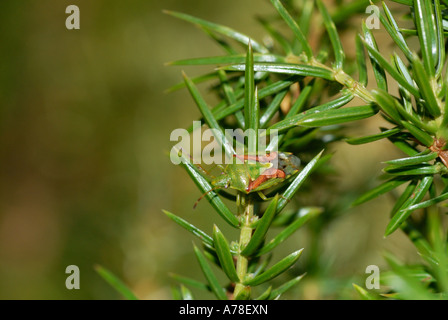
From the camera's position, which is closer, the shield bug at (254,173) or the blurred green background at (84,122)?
the shield bug at (254,173)

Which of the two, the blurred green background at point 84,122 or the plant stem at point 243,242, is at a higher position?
the blurred green background at point 84,122

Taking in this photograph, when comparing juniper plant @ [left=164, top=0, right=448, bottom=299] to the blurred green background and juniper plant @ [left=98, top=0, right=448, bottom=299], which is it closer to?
juniper plant @ [left=98, top=0, right=448, bottom=299]

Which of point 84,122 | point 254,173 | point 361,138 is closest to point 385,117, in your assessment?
point 361,138

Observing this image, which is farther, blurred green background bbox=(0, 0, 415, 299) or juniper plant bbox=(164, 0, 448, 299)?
blurred green background bbox=(0, 0, 415, 299)

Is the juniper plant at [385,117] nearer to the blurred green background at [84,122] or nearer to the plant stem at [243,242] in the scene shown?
the plant stem at [243,242]

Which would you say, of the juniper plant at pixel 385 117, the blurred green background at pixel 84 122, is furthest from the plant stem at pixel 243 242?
the blurred green background at pixel 84 122

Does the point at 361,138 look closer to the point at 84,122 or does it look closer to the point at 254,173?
the point at 254,173

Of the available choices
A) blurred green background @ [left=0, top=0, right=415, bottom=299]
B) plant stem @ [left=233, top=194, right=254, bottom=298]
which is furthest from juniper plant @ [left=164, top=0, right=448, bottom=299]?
blurred green background @ [left=0, top=0, right=415, bottom=299]

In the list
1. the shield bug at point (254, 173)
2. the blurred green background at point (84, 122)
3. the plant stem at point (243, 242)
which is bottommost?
the plant stem at point (243, 242)
